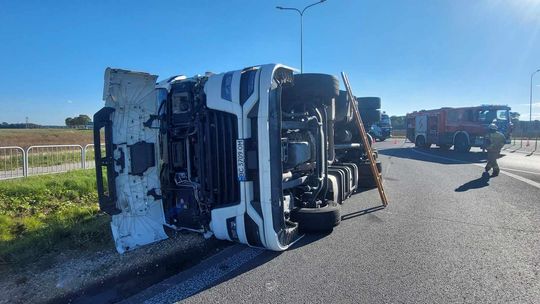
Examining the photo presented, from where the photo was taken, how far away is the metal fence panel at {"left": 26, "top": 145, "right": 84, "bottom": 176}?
10203mm

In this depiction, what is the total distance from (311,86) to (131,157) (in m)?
2.34

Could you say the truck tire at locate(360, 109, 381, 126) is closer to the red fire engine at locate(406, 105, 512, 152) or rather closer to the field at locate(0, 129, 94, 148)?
the red fire engine at locate(406, 105, 512, 152)

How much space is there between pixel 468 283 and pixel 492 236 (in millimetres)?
1824

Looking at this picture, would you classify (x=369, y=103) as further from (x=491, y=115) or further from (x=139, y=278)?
(x=491, y=115)

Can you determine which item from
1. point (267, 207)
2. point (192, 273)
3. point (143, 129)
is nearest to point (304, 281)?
point (267, 207)

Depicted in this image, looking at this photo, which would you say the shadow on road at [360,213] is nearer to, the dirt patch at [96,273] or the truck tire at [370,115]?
the dirt patch at [96,273]

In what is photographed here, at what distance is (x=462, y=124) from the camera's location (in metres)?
19.7

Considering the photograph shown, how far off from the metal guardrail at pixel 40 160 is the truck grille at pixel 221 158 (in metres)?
7.63

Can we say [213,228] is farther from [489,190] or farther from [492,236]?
[489,190]

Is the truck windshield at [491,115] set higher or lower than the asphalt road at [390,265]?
higher

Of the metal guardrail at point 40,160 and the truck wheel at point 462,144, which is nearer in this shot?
the metal guardrail at point 40,160

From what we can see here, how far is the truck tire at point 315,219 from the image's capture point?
4500 millimetres

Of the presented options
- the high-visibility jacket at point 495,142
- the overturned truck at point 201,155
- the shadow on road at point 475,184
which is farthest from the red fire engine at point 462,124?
the overturned truck at point 201,155

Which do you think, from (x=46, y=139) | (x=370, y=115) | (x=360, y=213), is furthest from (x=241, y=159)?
(x=46, y=139)
